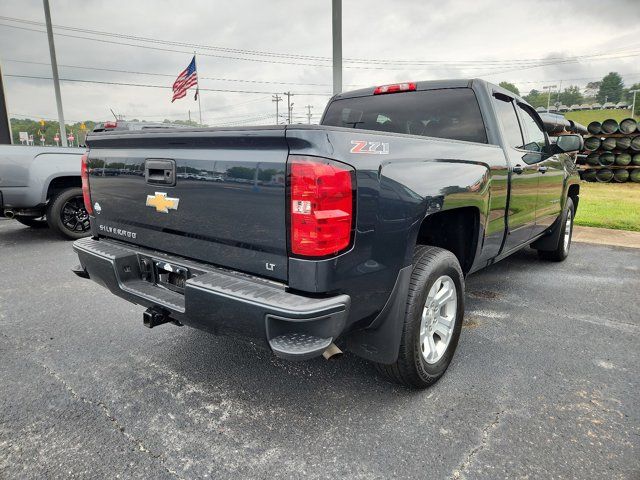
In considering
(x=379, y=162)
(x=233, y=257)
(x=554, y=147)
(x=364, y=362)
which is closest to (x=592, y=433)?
(x=364, y=362)

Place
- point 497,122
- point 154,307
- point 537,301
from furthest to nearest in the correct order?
point 537,301 → point 497,122 → point 154,307

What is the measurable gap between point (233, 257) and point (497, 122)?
2.47 metres

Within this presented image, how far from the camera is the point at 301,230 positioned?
1.85 metres

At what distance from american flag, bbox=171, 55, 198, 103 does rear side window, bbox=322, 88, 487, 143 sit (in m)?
19.3

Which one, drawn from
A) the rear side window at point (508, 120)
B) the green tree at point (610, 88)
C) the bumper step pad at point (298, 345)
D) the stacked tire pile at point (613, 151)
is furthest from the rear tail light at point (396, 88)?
the green tree at point (610, 88)

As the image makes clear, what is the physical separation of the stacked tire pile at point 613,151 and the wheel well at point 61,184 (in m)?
14.7

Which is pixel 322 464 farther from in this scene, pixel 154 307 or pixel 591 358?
pixel 591 358

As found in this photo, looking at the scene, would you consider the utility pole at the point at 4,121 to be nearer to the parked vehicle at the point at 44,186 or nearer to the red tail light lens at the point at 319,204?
the parked vehicle at the point at 44,186

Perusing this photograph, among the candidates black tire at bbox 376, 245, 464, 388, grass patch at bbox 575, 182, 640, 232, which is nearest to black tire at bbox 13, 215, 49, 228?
black tire at bbox 376, 245, 464, 388

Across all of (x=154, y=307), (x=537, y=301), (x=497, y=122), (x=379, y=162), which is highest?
(x=497, y=122)

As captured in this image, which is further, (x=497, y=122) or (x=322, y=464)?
(x=497, y=122)

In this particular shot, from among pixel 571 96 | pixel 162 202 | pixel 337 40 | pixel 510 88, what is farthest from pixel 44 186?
pixel 571 96

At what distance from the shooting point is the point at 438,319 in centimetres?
269

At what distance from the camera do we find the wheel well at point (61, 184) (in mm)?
6465
